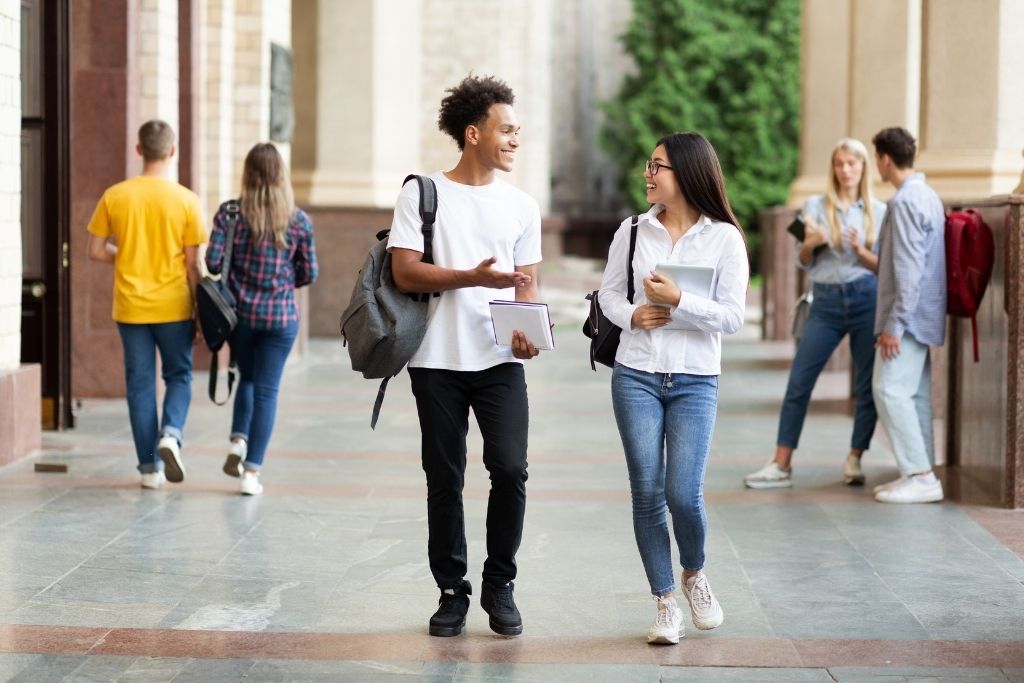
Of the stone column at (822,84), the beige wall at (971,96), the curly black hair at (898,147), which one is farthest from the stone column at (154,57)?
the stone column at (822,84)

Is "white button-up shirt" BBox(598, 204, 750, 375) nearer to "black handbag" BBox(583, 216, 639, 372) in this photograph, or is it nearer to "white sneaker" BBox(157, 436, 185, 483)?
"black handbag" BBox(583, 216, 639, 372)

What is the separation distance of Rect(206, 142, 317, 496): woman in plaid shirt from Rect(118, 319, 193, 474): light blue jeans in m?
0.31

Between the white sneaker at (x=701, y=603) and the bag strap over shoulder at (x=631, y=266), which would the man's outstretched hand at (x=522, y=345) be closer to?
the bag strap over shoulder at (x=631, y=266)

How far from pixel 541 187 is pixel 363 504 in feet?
85.6

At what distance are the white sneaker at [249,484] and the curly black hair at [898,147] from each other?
379 cm

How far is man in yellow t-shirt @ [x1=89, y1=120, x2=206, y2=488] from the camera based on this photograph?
9031 millimetres

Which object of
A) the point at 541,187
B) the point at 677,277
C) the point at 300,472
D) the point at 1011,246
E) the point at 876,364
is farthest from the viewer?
the point at 541,187

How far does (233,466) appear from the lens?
29.9 ft

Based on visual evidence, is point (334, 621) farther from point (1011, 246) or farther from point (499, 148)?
point (1011, 246)

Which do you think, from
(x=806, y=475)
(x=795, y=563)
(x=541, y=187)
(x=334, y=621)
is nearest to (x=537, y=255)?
(x=334, y=621)

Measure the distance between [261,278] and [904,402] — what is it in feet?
11.5

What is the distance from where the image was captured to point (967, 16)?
38.2 ft

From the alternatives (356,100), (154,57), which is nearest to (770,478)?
(154,57)

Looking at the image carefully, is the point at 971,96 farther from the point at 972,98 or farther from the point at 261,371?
the point at 261,371
